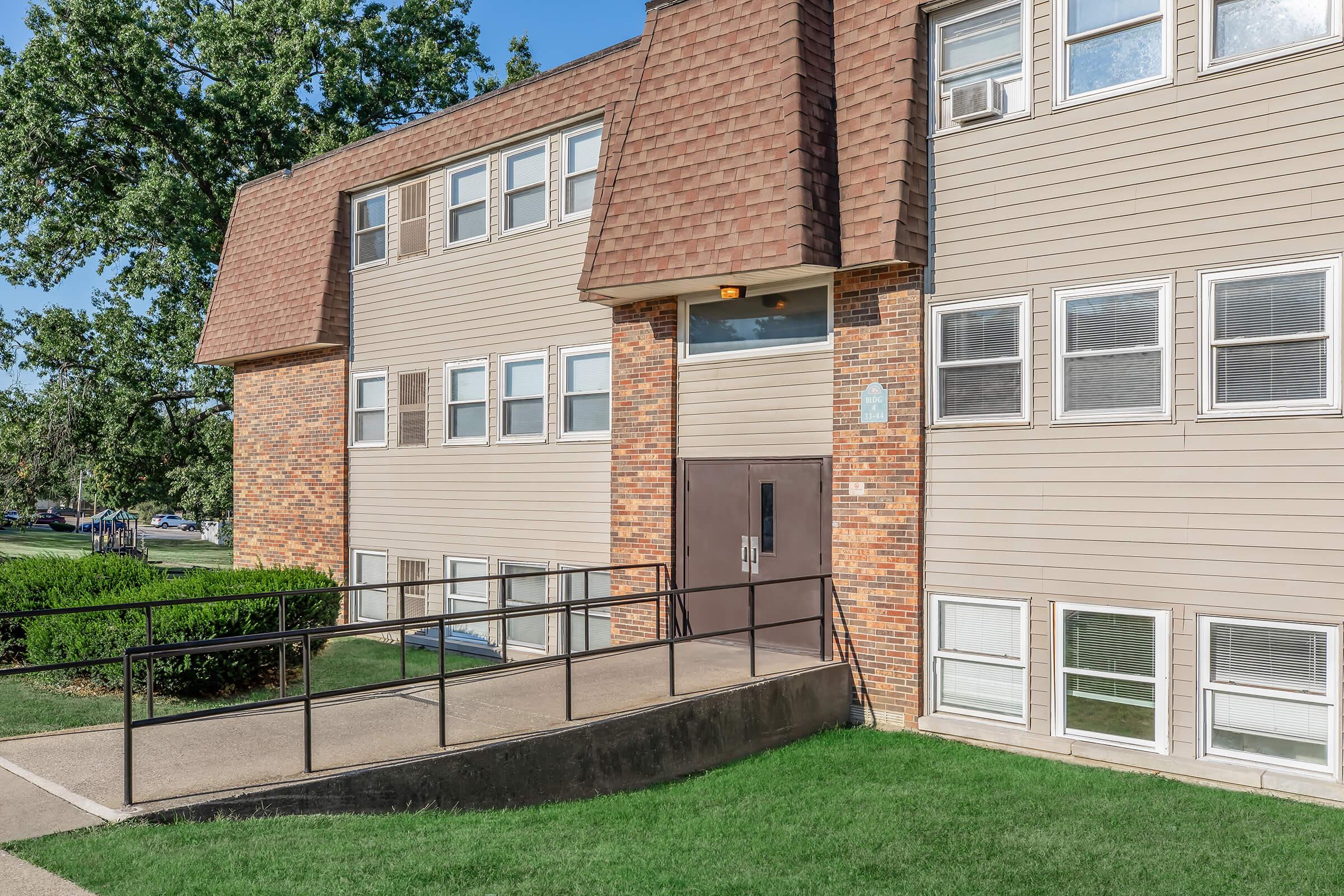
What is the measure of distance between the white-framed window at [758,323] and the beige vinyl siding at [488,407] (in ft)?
4.55

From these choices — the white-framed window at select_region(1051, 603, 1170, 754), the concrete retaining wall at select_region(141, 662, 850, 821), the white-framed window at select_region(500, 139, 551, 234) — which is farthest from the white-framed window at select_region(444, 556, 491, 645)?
the white-framed window at select_region(1051, 603, 1170, 754)

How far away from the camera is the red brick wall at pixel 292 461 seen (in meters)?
16.1

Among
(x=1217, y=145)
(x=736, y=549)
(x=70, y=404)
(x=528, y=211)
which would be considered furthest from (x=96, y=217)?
(x=1217, y=145)

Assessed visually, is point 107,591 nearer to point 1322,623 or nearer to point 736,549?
point 736,549

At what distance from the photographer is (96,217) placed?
26.3 metres

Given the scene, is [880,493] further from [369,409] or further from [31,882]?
[369,409]

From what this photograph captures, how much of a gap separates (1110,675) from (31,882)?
7612mm

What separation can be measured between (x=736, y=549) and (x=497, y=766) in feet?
14.4

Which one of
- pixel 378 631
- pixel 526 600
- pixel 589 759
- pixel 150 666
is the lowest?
pixel 589 759

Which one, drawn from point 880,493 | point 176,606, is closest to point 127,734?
point 176,606

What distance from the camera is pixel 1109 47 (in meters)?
8.72

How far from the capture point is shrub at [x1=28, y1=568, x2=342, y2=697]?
34.7 feet

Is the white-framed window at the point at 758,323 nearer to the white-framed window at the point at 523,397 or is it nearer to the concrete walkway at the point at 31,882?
the white-framed window at the point at 523,397

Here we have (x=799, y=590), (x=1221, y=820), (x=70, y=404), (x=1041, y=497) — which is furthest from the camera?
(x=70, y=404)
